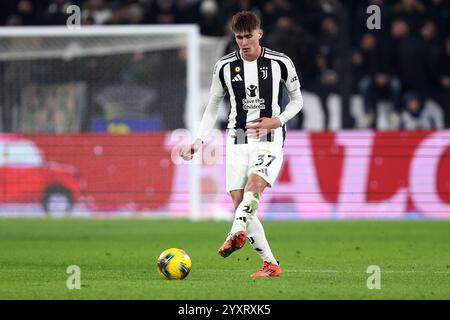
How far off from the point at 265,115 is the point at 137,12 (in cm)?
1281

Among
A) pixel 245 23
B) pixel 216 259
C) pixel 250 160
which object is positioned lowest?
pixel 216 259

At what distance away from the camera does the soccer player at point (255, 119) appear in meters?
10.0

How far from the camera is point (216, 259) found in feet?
41.1

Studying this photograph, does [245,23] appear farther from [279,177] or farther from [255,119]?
[279,177]

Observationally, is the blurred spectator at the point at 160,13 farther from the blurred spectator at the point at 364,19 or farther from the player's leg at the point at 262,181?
the player's leg at the point at 262,181

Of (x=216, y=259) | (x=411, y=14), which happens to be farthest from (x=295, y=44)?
(x=216, y=259)

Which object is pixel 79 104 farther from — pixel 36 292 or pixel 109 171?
pixel 36 292

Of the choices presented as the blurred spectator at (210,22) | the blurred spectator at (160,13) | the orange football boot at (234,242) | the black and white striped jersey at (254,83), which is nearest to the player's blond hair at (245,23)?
the black and white striped jersey at (254,83)

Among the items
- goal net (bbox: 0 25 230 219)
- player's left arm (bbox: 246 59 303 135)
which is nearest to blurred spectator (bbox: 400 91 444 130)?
goal net (bbox: 0 25 230 219)

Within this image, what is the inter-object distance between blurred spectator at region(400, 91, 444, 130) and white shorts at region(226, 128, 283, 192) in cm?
1076

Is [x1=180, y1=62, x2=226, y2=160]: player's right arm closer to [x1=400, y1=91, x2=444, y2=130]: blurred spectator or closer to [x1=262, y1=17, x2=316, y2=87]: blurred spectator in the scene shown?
[x1=262, y1=17, x2=316, y2=87]: blurred spectator

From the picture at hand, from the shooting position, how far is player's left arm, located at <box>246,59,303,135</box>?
995 centimetres

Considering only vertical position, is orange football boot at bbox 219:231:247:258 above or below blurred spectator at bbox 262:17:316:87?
below

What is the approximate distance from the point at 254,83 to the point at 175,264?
1722 millimetres
